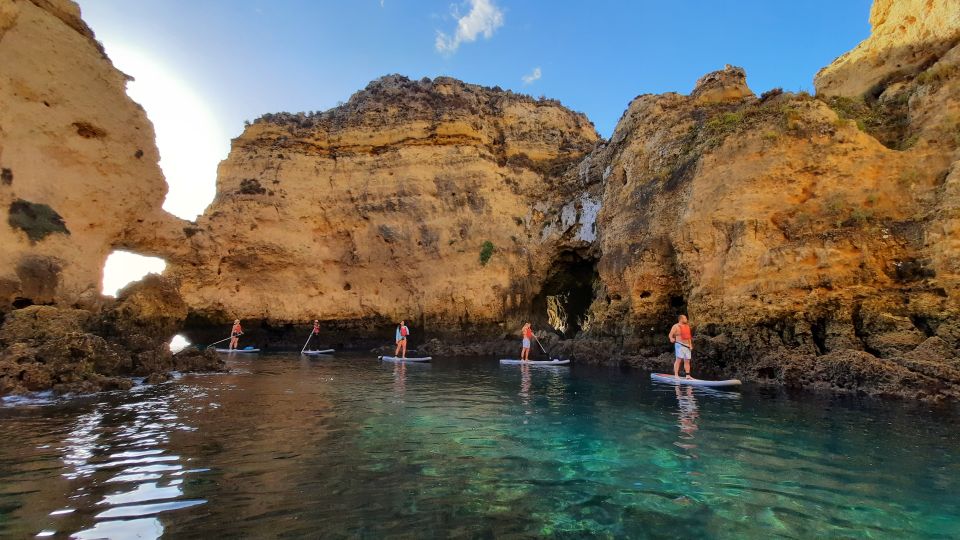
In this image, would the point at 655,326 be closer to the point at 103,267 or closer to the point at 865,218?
the point at 865,218

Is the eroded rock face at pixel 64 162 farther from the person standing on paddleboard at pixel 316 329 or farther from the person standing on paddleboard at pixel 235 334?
the person standing on paddleboard at pixel 316 329

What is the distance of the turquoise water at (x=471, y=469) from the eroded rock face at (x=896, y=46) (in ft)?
47.5

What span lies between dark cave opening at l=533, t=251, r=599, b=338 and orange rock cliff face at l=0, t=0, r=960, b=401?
202mm

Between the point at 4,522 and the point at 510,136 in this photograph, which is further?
the point at 510,136

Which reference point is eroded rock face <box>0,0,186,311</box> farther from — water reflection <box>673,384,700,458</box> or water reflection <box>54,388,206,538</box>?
water reflection <box>673,384,700,458</box>

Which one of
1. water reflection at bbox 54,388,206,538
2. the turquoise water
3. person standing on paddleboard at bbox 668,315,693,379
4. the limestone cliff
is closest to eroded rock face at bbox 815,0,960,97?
person standing on paddleboard at bbox 668,315,693,379

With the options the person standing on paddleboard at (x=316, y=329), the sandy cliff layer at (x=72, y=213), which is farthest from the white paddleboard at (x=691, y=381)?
the person standing on paddleboard at (x=316, y=329)

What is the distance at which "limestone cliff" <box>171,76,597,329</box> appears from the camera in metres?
29.5

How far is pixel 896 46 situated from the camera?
1781 cm

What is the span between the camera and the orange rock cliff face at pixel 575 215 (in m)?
12.5

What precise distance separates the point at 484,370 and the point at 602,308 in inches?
299

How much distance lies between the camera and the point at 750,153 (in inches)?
620

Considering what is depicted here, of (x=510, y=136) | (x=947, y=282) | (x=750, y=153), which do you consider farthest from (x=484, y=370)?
(x=510, y=136)

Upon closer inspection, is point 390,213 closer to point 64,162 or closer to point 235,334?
point 235,334
